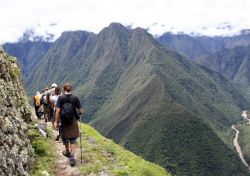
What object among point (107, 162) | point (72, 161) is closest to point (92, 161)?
point (107, 162)

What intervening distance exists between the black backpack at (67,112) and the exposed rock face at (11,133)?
224 centimetres

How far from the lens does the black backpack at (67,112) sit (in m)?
24.4

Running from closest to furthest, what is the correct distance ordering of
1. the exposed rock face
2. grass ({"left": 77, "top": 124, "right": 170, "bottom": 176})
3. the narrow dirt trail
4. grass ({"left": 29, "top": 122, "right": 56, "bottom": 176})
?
the exposed rock face, grass ({"left": 29, "top": 122, "right": 56, "bottom": 176}), the narrow dirt trail, grass ({"left": 77, "top": 124, "right": 170, "bottom": 176})

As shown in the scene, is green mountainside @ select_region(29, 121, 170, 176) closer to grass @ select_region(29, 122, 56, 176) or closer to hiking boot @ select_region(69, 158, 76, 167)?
grass @ select_region(29, 122, 56, 176)

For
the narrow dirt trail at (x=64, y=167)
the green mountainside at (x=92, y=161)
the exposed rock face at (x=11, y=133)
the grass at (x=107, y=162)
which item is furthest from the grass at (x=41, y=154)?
the grass at (x=107, y=162)

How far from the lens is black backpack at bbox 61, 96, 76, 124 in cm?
2444

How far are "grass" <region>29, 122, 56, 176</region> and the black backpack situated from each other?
2704mm

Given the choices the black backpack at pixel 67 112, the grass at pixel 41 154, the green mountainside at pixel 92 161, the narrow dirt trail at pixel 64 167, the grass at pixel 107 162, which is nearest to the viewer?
the grass at pixel 41 154

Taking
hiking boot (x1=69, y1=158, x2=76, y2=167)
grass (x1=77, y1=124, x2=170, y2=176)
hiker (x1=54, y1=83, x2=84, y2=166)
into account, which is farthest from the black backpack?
grass (x1=77, y1=124, x2=170, y2=176)

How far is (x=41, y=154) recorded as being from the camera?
2714 cm

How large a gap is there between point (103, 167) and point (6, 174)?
332 inches

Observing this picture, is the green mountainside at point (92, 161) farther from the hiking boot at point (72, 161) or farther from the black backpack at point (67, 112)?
the black backpack at point (67, 112)

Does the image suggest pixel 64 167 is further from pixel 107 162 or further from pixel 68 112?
pixel 68 112

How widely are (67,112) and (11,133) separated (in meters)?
3.76
